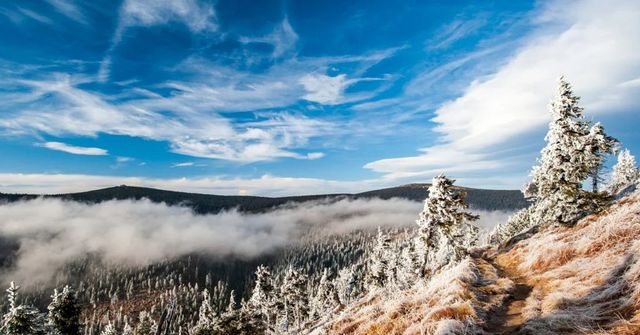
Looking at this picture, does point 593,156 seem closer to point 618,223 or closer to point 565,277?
point 618,223

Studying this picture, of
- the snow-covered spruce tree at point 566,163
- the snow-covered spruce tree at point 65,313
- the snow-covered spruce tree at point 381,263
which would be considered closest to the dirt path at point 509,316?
the snow-covered spruce tree at point 566,163

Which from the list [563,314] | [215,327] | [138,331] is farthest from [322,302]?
[563,314]

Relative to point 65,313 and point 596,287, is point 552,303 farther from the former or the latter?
point 65,313

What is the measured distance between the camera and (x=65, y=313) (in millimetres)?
42500

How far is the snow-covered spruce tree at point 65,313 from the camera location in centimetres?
4178

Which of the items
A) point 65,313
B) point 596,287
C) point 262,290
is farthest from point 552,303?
point 262,290

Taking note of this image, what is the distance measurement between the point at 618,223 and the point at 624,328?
11.0 metres

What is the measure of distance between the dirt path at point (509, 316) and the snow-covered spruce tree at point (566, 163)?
2253 cm

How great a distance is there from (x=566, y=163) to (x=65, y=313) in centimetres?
5604

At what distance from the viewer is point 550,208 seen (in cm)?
3491

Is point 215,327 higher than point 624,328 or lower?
lower

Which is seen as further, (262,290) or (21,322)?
(262,290)

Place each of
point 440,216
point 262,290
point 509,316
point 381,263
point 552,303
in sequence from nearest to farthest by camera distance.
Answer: point 552,303, point 509,316, point 440,216, point 262,290, point 381,263

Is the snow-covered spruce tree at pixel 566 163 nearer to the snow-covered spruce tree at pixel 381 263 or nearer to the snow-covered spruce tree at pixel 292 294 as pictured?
the snow-covered spruce tree at pixel 381 263
